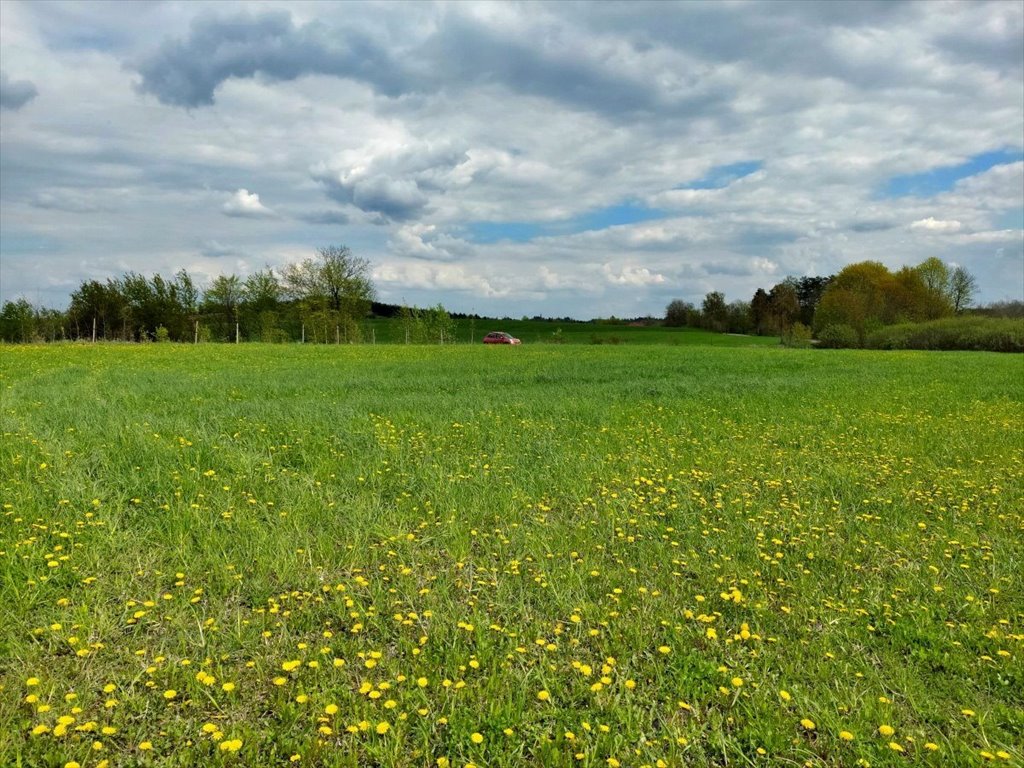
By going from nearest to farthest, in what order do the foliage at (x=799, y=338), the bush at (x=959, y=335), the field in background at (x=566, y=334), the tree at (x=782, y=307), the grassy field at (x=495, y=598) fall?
the grassy field at (x=495, y=598)
the bush at (x=959, y=335)
the foliage at (x=799, y=338)
the field in background at (x=566, y=334)
the tree at (x=782, y=307)

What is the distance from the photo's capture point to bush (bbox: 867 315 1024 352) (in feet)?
185

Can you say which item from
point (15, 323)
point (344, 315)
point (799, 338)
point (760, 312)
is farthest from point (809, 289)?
point (15, 323)

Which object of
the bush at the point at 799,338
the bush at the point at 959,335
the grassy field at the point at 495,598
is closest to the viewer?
the grassy field at the point at 495,598

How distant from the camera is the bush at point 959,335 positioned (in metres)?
56.2

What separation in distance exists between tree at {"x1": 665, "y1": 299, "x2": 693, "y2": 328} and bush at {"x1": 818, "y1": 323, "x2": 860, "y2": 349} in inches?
1929

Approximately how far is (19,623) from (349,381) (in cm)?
1525

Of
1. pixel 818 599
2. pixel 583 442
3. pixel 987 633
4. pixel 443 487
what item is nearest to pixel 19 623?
pixel 443 487

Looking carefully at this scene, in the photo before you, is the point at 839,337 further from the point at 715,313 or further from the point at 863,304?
the point at 715,313

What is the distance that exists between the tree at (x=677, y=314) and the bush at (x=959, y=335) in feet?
180

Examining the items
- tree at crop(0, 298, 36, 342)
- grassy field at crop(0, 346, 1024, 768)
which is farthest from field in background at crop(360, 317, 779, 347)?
grassy field at crop(0, 346, 1024, 768)

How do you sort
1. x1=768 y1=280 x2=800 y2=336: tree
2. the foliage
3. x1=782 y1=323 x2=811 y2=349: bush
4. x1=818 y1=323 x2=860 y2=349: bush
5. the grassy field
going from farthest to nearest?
x1=768 y1=280 x2=800 y2=336: tree
the foliage
x1=782 y1=323 x2=811 y2=349: bush
x1=818 y1=323 x2=860 y2=349: bush
the grassy field

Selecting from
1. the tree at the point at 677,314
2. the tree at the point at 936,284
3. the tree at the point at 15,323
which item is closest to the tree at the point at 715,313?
the tree at the point at 677,314

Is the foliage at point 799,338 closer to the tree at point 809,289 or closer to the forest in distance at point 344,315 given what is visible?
the forest in distance at point 344,315

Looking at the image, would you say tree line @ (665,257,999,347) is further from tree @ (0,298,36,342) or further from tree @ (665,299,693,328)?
tree @ (0,298,36,342)
